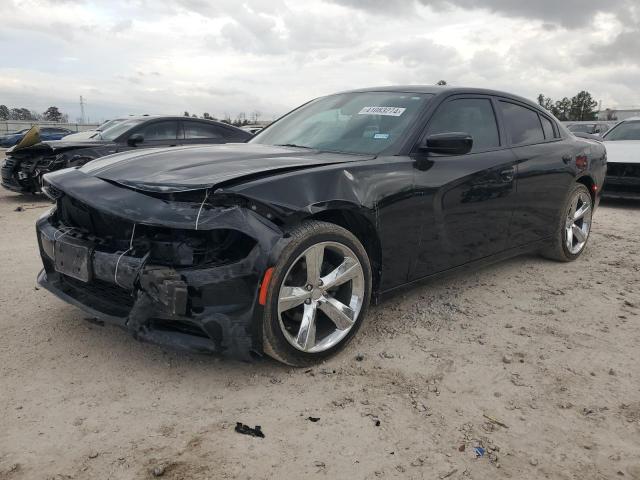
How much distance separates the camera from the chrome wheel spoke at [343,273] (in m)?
2.87

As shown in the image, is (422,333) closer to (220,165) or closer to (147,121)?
(220,165)

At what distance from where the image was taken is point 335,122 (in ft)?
12.4

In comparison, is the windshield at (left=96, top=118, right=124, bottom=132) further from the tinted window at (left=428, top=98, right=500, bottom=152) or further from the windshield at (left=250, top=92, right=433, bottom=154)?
the tinted window at (left=428, top=98, right=500, bottom=152)

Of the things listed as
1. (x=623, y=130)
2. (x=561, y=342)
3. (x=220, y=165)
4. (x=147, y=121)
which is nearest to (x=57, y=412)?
(x=220, y=165)

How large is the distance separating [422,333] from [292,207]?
4.28 feet

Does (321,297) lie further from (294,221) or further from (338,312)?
(294,221)

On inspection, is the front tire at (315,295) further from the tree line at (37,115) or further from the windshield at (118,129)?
the tree line at (37,115)

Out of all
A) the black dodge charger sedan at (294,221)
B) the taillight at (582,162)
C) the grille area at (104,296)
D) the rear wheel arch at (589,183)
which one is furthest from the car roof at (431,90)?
the grille area at (104,296)

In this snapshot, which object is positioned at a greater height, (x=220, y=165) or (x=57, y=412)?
(x=220, y=165)

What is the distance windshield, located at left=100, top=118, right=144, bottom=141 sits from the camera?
8.64 metres

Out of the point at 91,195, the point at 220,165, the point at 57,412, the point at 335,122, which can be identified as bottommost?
the point at 57,412

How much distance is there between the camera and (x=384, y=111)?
143 inches

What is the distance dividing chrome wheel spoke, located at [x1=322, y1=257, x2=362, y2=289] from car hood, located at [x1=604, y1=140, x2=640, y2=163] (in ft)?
23.1

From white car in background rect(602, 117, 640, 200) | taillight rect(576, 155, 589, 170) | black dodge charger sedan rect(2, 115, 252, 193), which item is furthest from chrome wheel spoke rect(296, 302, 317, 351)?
white car in background rect(602, 117, 640, 200)
